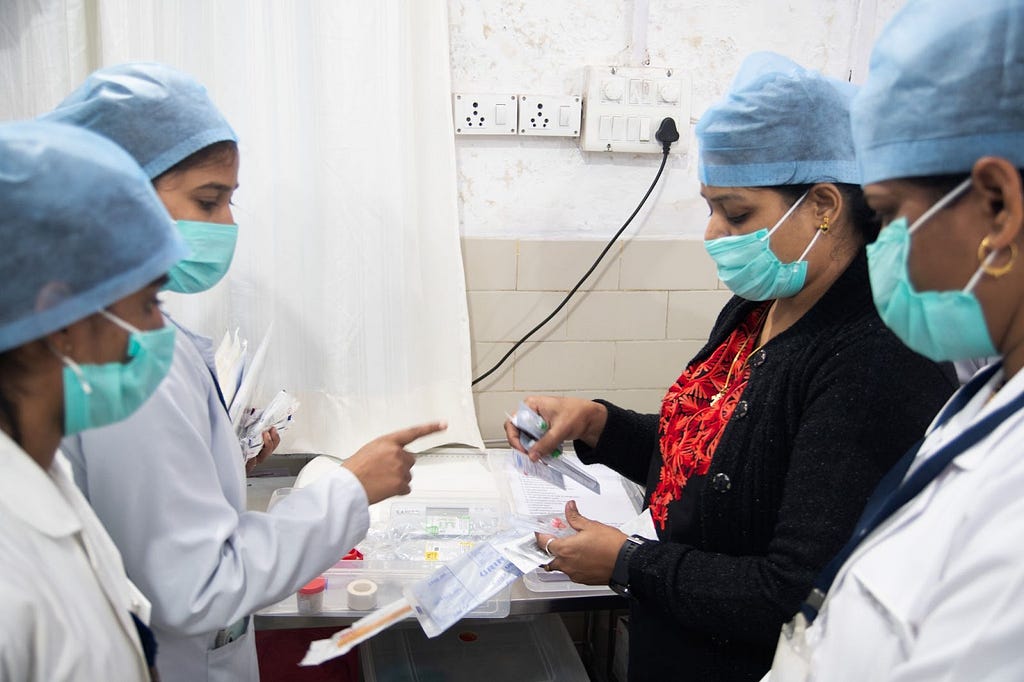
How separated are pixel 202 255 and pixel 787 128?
87cm

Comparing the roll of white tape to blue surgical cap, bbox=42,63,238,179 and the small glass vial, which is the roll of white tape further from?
blue surgical cap, bbox=42,63,238,179

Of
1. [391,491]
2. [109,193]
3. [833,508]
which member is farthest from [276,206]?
[833,508]

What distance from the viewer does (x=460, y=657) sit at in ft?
5.57

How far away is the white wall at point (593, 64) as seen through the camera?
183 cm

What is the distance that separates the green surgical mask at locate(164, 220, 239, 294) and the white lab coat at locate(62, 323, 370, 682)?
0.13 meters

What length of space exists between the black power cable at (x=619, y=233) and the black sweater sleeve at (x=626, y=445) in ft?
1.98

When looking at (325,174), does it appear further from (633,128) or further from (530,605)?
(530,605)

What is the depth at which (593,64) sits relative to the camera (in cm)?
187

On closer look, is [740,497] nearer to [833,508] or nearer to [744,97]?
[833,508]

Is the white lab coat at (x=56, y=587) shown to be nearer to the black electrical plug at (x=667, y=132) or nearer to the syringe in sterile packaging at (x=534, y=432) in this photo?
the syringe in sterile packaging at (x=534, y=432)

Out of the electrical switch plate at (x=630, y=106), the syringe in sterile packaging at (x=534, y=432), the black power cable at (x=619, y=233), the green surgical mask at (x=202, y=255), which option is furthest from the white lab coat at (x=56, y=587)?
the electrical switch plate at (x=630, y=106)

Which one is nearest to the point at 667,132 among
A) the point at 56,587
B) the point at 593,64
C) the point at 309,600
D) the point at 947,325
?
the point at 593,64

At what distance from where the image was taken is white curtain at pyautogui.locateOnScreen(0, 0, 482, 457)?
1587 mm

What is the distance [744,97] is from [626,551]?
71 cm
